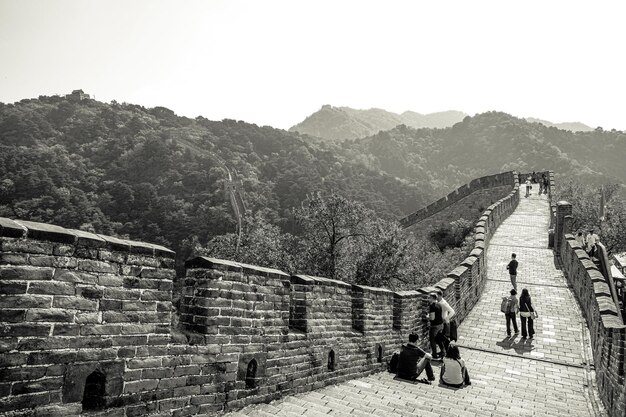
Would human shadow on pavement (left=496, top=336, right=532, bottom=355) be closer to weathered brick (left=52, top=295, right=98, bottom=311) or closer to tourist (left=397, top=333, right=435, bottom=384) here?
tourist (left=397, top=333, right=435, bottom=384)

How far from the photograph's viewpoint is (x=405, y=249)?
84.3 feet

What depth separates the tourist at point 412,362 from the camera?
6750mm

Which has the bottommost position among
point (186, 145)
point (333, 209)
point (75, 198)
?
point (333, 209)

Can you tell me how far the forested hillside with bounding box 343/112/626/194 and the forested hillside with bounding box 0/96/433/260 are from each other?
2792 cm

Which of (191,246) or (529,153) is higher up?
(529,153)

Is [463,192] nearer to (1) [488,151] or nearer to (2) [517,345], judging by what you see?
(2) [517,345]

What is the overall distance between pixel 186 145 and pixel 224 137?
528 inches

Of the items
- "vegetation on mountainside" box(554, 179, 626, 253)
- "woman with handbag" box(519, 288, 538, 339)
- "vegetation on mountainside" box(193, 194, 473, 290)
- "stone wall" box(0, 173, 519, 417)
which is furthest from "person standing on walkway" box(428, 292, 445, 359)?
"vegetation on mountainside" box(193, 194, 473, 290)

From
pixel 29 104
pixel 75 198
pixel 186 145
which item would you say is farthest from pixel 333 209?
pixel 29 104

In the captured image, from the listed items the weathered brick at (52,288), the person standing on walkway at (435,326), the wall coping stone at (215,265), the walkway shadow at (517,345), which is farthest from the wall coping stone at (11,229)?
the walkway shadow at (517,345)

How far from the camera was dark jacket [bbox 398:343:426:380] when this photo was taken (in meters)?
6.75

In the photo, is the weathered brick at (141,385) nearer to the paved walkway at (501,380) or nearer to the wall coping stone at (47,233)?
the paved walkway at (501,380)

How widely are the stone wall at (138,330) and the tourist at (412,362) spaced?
191 centimetres

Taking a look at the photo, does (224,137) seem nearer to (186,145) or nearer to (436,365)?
(186,145)
